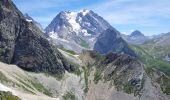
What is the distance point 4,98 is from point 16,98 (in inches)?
410

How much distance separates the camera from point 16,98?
195m

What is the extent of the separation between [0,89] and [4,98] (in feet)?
48.1

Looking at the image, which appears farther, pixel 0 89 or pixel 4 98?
pixel 0 89

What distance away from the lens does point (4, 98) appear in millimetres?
185750

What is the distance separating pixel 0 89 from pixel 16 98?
422 inches

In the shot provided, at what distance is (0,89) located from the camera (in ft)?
654
